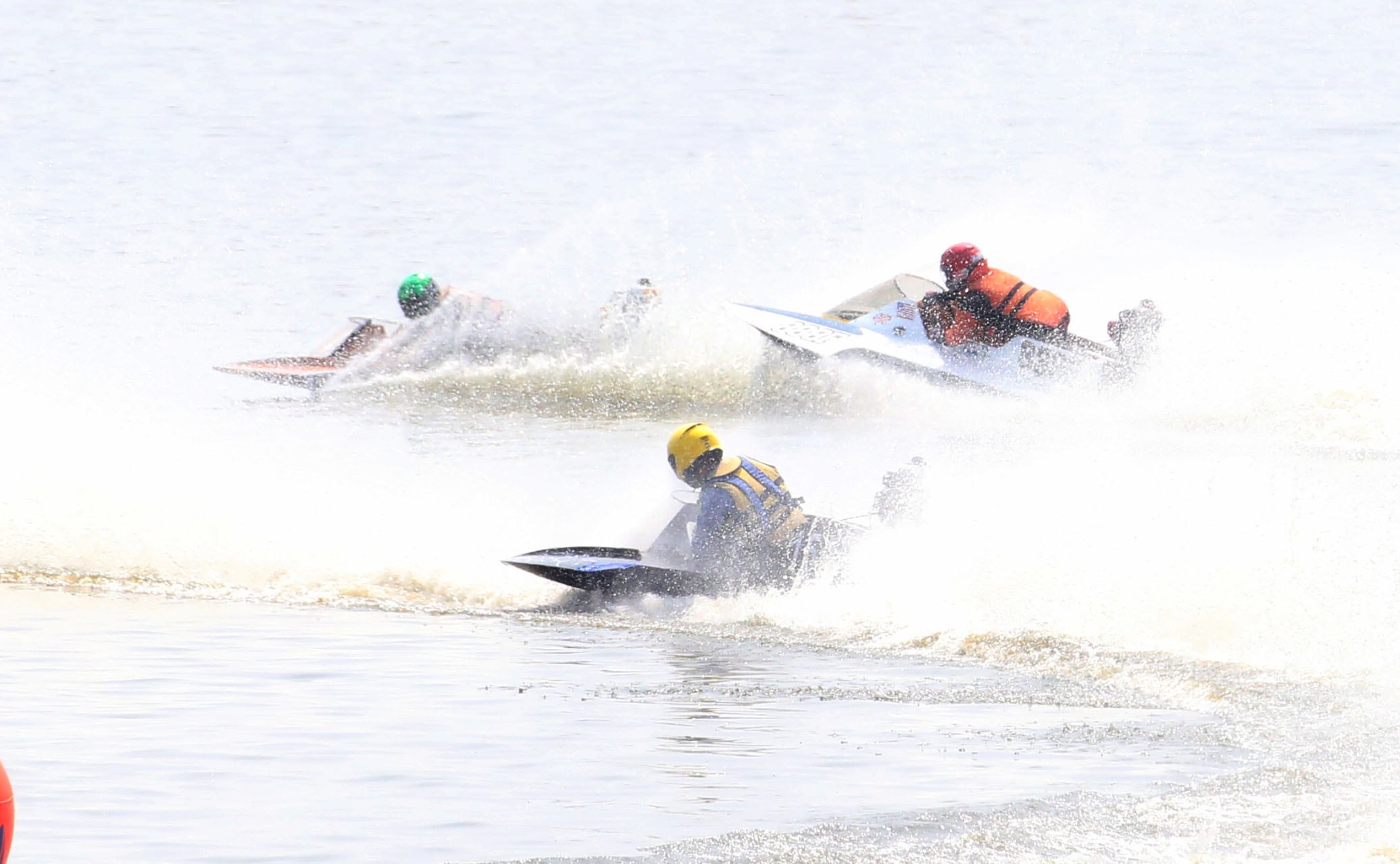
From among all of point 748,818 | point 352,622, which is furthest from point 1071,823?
point 352,622

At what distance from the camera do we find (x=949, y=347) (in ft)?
72.5

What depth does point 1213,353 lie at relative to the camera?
2338 cm

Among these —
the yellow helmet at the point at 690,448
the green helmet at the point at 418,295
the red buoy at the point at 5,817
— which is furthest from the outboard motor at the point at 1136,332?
the red buoy at the point at 5,817

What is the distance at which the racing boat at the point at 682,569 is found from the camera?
1352 centimetres

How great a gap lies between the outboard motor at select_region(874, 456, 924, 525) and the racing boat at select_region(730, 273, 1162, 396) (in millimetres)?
7933

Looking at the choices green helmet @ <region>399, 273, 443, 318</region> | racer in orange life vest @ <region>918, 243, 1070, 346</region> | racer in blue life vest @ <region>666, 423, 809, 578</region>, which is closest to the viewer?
racer in blue life vest @ <region>666, 423, 809, 578</region>

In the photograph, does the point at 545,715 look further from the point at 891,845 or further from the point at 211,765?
the point at 891,845

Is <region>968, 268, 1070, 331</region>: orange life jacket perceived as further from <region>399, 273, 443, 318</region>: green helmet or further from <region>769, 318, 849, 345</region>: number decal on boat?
<region>399, 273, 443, 318</region>: green helmet

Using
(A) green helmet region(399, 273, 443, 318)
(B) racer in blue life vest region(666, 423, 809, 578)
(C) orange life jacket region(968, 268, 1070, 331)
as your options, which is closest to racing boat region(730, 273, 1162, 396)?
(C) orange life jacket region(968, 268, 1070, 331)

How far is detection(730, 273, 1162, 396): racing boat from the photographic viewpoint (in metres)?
21.8

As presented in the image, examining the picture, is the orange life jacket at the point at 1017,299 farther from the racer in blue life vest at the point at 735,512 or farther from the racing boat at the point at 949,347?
the racer in blue life vest at the point at 735,512

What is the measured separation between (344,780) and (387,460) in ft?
39.5

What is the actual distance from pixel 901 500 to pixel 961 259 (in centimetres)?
744

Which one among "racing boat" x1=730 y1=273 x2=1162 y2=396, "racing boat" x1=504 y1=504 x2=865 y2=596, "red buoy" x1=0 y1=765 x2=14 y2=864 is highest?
"racing boat" x1=730 y1=273 x2=1162 y2=396
